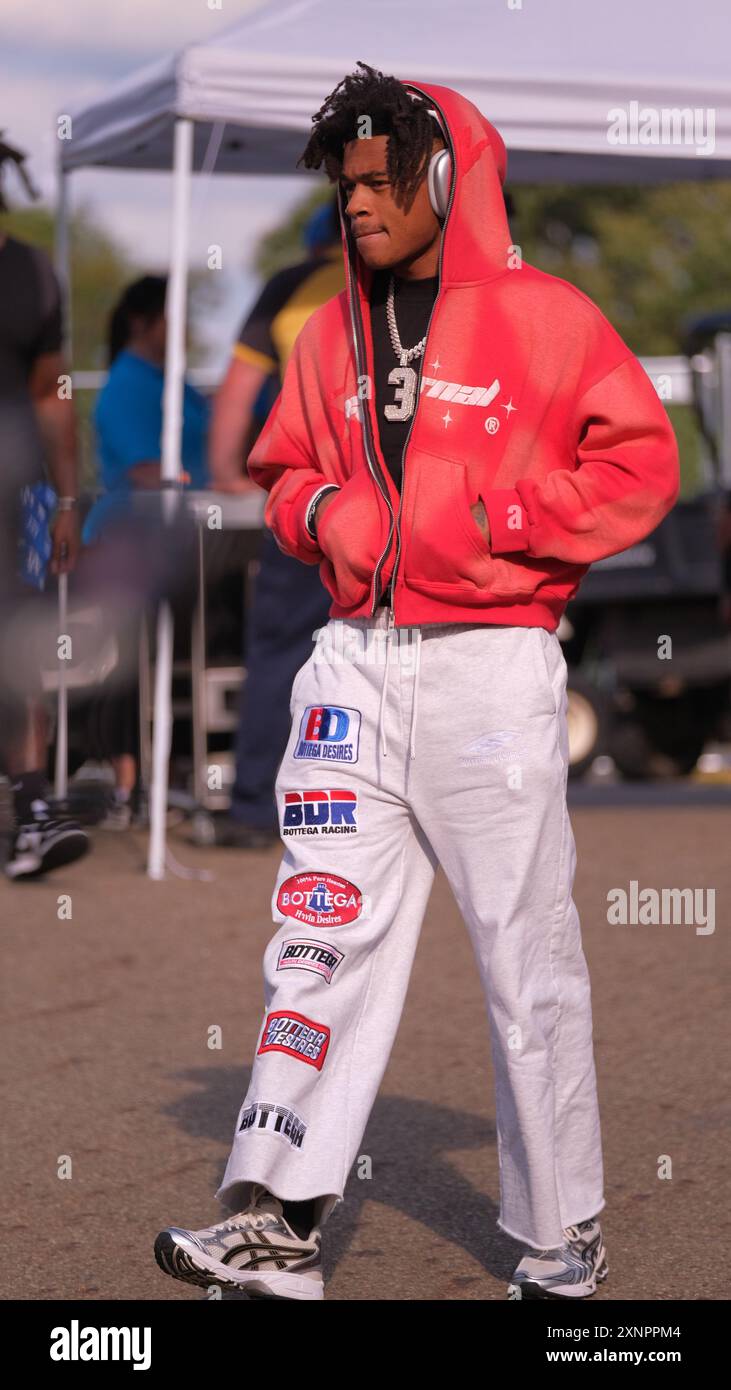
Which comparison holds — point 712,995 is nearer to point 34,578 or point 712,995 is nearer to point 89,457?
point 34,578

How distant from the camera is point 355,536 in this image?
11.2ft

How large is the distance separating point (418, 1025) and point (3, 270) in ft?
9.16

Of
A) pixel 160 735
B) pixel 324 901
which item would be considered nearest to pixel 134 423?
pixel 160 735

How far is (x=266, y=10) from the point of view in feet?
25.5

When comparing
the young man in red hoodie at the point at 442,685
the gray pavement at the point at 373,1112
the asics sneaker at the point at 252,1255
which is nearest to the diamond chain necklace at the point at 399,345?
the young man in red hoodie at the point at 442,685

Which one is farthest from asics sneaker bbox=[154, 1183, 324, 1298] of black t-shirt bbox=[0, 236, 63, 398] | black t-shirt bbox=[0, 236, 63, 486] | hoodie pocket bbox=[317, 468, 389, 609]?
black t-shirt bbox=[0, 236, 63, 398]

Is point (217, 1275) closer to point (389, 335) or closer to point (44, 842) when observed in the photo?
point (389, 335)

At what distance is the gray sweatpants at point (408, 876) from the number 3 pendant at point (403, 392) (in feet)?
1.07

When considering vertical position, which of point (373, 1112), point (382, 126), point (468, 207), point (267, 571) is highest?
point (382, 126)

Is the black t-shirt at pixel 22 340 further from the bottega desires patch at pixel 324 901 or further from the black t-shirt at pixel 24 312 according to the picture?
the bottega desires patch at pixel 324 901

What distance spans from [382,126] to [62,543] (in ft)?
10.8

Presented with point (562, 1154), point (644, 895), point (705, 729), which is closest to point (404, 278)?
point (562, 1154)

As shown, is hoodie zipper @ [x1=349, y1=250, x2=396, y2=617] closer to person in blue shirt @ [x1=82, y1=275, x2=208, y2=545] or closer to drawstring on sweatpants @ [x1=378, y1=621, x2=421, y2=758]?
drawstring on sweatpants @ [x1=378, y1=621, x2=421, y2=758]

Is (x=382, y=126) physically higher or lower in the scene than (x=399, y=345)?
higher
